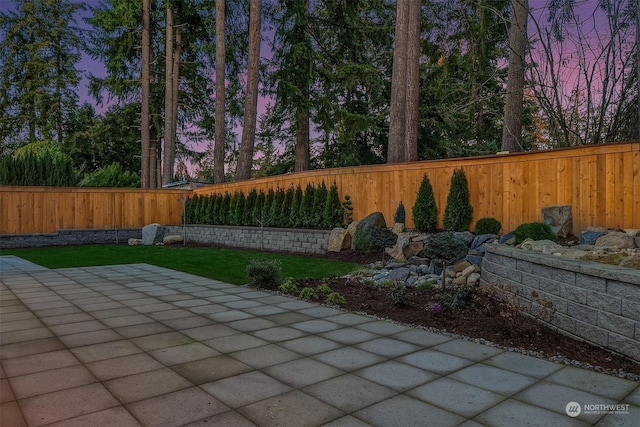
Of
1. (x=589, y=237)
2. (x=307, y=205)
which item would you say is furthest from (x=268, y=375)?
(x=307, y=205)

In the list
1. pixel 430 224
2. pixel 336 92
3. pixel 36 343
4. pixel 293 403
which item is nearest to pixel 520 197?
pixel 430 224

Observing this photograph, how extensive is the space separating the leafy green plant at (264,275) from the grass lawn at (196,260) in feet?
1.65

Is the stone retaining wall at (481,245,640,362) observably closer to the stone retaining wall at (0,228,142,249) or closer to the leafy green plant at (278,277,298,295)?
the leafy green plant at (278,277,298,295)

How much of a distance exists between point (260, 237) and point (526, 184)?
267 inches

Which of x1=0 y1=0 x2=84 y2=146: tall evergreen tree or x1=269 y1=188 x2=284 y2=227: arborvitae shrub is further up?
x1=0 y1=0 x2=84 y2=146: tall evergreen tree

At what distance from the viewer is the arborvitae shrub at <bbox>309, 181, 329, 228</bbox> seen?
9805 millimetres

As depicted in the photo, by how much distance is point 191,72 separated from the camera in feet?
65.3

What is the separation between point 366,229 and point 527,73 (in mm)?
4312

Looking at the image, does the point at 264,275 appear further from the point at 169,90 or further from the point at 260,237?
the point at 169,90

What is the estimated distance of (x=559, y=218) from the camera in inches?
232

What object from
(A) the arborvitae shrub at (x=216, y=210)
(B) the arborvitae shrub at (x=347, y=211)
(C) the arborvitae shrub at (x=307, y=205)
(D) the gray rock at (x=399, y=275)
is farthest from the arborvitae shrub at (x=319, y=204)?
(A) the arborvitae shrub at (x=216, y=210)

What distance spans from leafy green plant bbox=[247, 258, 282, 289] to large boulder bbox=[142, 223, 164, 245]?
8966mm

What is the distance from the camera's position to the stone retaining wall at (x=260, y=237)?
9508 mm

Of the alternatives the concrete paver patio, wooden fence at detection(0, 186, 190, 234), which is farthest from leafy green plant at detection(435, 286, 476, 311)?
wooden fence at detection(0, 186, 190, 234)
